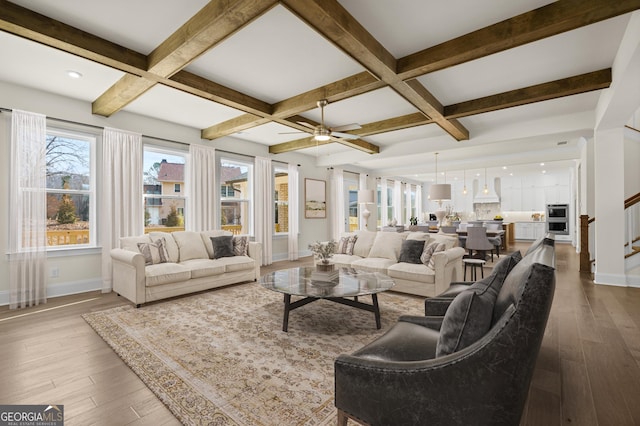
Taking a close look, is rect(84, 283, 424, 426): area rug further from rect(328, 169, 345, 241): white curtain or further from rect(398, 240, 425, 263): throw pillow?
rect(328, 169, 345, 241): white curtain

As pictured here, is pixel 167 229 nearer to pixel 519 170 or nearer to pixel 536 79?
pixel 536 79

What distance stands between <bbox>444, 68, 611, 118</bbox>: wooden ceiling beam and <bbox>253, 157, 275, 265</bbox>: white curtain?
13.1ft

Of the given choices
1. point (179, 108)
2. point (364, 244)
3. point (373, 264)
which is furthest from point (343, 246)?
point (179, 108)

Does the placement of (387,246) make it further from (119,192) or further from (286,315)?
(119,192)

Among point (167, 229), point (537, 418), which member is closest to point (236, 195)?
point (167, 229)

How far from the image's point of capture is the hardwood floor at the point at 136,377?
1.79 metres

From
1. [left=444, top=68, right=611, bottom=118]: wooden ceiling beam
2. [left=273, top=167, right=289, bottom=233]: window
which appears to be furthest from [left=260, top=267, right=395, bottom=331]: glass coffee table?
[left=273, top=167, right=289, bottom=233]: window

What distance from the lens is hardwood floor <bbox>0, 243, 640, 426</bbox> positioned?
1795mm

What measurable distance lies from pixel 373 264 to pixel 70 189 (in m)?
4.66

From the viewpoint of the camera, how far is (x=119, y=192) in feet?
15.4

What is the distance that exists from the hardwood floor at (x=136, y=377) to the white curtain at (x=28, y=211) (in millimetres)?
392

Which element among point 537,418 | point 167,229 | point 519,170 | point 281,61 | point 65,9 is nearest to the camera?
point 537,418

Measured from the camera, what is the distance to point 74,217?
179 inches

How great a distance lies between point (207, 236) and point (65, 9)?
11.2 feet
